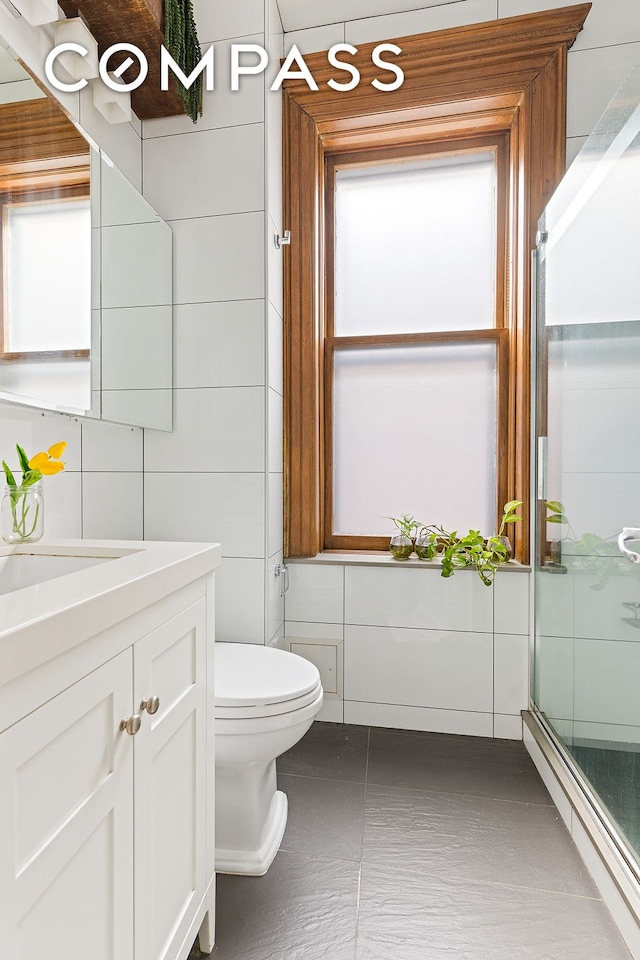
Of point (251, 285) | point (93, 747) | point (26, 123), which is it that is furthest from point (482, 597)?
point (26, 123)

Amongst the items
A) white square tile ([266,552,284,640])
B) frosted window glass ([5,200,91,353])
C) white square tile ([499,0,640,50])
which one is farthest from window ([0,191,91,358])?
white square tile ([499,0,640,50])

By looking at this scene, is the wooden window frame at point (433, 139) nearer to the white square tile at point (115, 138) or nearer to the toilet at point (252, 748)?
the white square tile at point (115, 138)

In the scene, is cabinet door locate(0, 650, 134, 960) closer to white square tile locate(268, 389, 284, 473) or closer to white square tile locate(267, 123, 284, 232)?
white square tile locate(268, 389, 284, 473)

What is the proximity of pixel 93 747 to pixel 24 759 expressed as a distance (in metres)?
0.14

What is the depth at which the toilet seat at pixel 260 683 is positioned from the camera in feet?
4.05

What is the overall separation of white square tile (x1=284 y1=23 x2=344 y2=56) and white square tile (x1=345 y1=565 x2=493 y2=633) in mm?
2008

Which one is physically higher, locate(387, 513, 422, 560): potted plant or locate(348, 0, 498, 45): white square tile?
locate(348, 0, 498, 45): white square tile

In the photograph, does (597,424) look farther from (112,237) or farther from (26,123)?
(26,123)

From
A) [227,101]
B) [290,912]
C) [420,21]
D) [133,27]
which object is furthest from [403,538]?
[420,21]

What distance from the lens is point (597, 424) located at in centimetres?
142

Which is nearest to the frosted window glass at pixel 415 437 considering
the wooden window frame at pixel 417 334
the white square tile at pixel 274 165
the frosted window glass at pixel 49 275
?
the wooden window frame at pixel 417 334

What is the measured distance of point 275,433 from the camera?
1.96 metres

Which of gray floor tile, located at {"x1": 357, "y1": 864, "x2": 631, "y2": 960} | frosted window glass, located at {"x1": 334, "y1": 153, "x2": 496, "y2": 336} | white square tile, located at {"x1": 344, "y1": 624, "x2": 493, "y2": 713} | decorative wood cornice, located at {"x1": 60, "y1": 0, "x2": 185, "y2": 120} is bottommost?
gray floor tile, located at {"x1": 357, "y1": 864, "x2": 631, "y2": 960}

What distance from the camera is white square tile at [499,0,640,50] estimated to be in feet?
5.98
